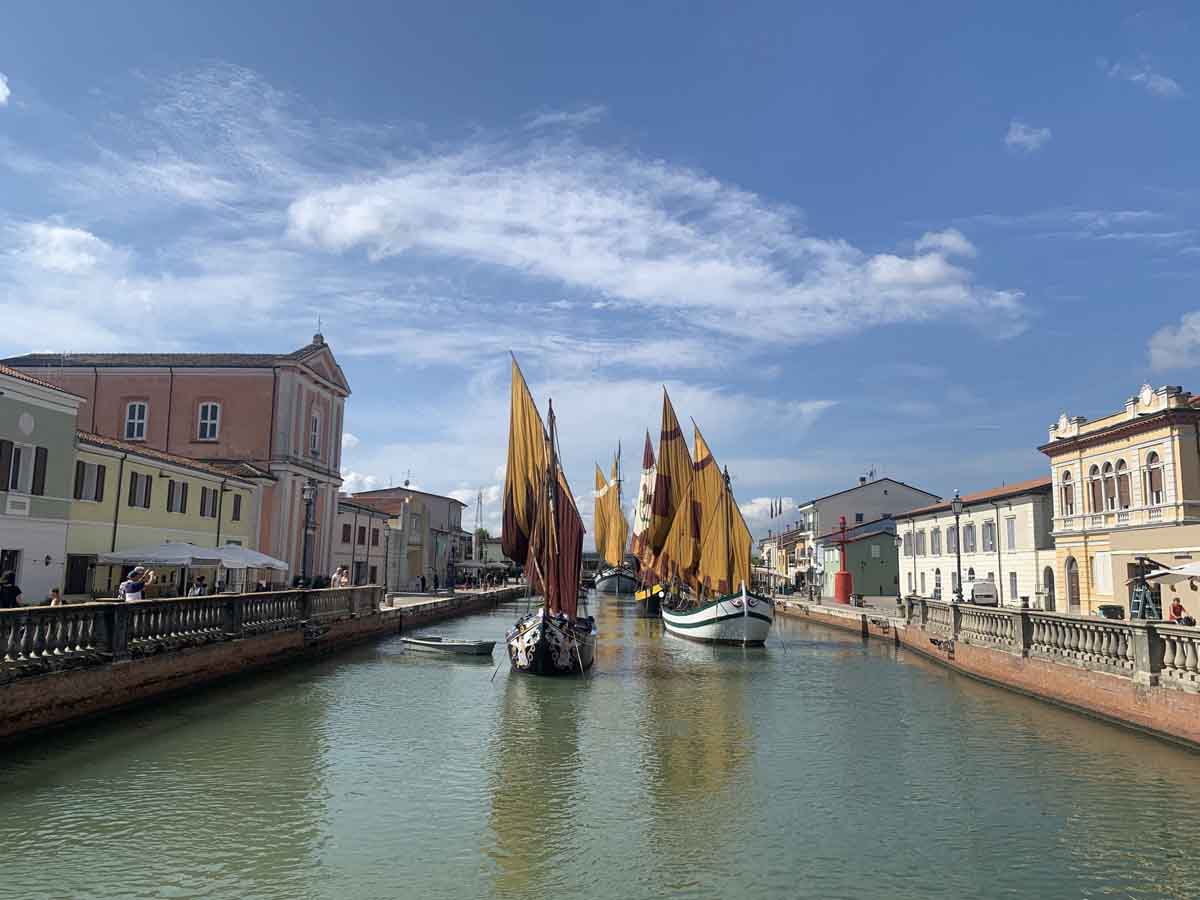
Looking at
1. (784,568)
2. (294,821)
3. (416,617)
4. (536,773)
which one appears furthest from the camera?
(784,568)

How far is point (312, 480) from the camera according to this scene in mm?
52125

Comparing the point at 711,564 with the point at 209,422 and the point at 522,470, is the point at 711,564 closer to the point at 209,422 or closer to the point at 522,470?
the point at 522,470

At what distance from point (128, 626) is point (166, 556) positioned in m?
13.5

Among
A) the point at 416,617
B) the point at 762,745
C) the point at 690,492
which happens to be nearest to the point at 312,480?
the point at 416,617

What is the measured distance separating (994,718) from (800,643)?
2107cm

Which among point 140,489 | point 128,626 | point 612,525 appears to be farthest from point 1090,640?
point 612,525

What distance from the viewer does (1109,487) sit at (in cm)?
4216

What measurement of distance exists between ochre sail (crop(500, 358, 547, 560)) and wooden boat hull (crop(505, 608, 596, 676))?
2674 mm

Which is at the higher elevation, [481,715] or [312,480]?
[312,480]

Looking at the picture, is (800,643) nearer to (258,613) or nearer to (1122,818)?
(258,613)

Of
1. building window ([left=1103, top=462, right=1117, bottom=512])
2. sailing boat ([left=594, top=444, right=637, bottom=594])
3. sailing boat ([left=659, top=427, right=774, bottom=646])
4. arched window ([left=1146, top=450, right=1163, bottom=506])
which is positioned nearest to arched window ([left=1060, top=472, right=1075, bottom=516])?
building window ([left=1103, top=462, right=1117, bottom=512])

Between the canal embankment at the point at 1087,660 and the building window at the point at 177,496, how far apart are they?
30426mm

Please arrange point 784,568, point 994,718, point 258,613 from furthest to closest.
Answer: point 784,568 → point 258,613 → point 994,718

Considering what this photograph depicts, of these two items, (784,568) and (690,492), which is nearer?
(690,492)
